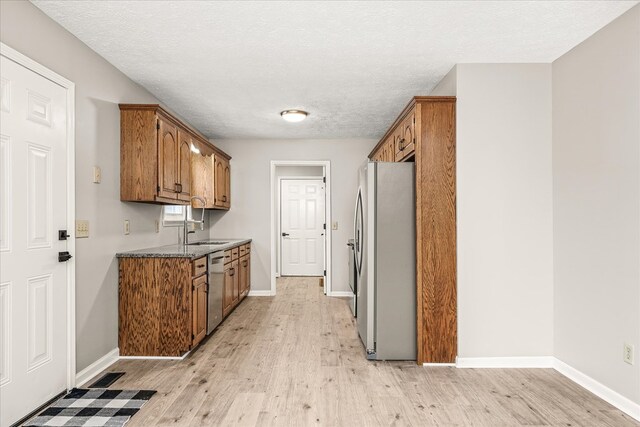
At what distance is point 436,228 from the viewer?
9.42ft

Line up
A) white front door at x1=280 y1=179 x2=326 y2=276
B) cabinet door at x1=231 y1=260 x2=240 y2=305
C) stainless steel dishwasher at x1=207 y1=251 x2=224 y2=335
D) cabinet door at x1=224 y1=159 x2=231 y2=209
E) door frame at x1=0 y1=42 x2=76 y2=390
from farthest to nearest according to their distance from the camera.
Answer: white front door at x1=280 y1=179 x2=326 y2=276
cabinet door at x1=224 y1=159 x2=231 y2=209
cabinet door at x1=231 y1=260 x2=240 y2=305
stainless steel dishwasher at x1=207 y1=251 x2=224 y2=335
door frame at x1=0 y1=42 x2=76 y2=390

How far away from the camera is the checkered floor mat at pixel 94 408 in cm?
204

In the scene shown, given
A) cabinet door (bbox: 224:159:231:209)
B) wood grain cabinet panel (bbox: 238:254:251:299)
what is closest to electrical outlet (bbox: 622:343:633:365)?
wood grain cabinet panel (bbox: 238:254:251:299)

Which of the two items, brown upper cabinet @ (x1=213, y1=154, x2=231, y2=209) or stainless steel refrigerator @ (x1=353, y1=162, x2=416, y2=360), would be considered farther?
brown upper cabinet @ (x1=213, y1=154, x2=231, y2=209)

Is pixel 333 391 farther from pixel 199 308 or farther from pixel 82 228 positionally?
pixel 82 228

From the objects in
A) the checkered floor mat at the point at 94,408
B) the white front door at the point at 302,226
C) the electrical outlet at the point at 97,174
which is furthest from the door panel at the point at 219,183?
the checkered floor mat at the point at 94,408

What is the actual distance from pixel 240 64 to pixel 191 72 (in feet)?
1.59

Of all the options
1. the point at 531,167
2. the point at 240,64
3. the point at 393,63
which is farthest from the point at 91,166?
the point at 531,167

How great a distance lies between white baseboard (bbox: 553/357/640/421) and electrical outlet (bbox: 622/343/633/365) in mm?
235

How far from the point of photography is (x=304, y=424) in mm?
2035

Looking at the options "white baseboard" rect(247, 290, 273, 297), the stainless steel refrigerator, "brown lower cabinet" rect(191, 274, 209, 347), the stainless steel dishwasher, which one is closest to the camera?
the stainless steel refrigerator

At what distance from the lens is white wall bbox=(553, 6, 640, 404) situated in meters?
2.16

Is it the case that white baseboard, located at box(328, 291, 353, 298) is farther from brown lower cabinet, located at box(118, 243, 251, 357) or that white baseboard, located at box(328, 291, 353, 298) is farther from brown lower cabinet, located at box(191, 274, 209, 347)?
brown lower cabinet, located at box(118, 243, 251, 357)

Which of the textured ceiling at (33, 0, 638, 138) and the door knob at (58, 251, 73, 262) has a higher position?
the textured ceiling at (33, 0, 638, 138)
